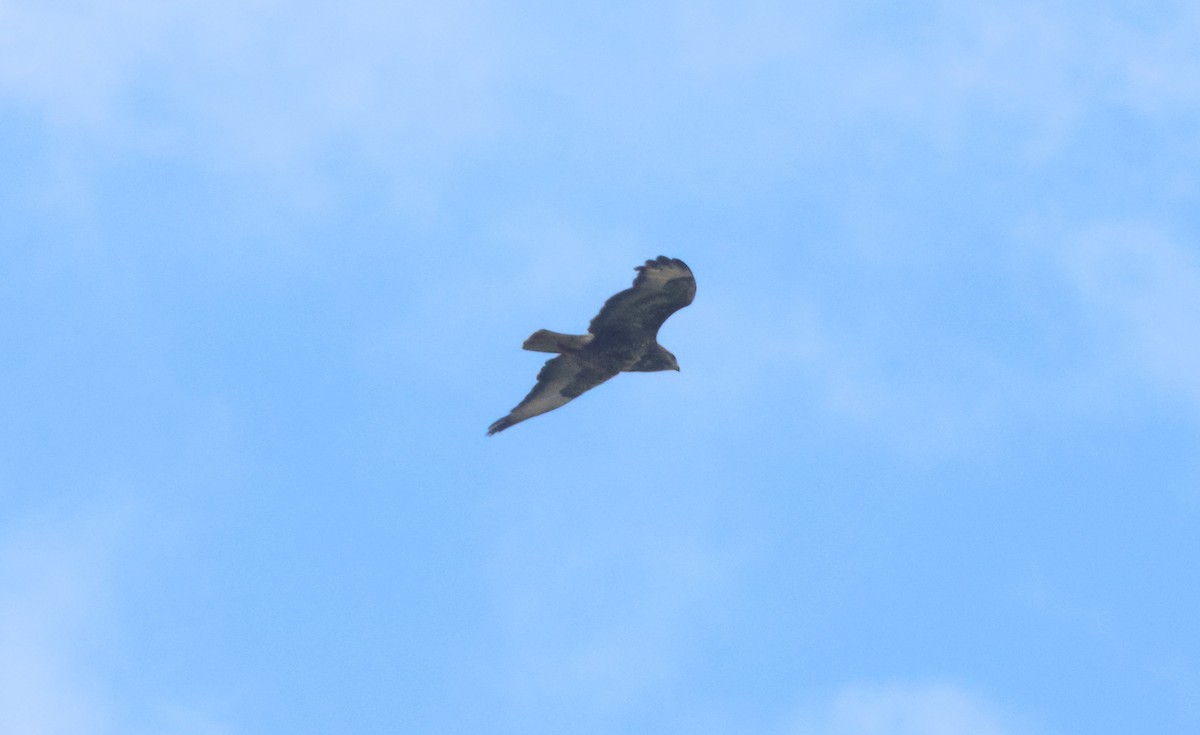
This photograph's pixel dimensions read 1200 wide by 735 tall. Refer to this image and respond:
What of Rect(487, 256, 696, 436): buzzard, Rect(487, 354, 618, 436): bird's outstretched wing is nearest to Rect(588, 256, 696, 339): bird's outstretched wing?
Rect(487, 256, 696, 436): buzzard

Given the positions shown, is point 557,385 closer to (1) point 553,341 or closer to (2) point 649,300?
(1) point 553,341

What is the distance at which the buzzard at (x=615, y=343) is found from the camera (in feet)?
68.5

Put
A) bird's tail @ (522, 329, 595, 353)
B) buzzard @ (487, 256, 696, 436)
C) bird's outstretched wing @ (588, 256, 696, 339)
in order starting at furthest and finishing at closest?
1. bird's tail @ (522, 329, 595, 353)
2. buzzard @ (487, 256, 696, 436)
3. bird's outstretched wing @ (588, 256, 696, 339)

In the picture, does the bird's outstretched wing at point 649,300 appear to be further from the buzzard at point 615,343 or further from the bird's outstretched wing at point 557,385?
the bird's outstretched wing at point 557,385

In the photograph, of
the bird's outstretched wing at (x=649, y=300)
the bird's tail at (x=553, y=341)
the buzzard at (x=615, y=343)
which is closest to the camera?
the bird's outstretched wing at (x=649, y=300)

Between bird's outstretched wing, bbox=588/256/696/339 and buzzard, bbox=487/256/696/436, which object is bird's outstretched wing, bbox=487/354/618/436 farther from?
bird's outstretched wing, bbox=588/256/696/339

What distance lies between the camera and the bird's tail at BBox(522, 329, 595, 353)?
21547 millimetres

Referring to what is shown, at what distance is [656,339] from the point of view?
21984 millimetres

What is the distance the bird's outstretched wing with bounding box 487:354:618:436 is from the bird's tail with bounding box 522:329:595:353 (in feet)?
0.68

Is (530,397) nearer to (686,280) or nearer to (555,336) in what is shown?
(555,336)

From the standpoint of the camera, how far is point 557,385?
2230cm

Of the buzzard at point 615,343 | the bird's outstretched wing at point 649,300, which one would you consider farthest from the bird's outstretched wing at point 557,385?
the bird's outstretched wing at point 649,300

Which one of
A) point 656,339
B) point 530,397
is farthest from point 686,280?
point 530,397

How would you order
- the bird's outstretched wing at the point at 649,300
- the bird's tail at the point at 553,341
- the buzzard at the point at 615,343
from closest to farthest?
the bird's outstretched wing at the point at 649,300 → the buzzard at the point at 615,343 → the bird's tail at the point at 553,341
